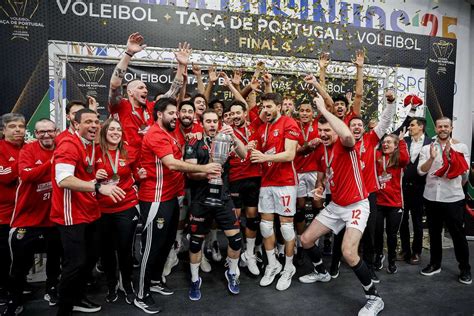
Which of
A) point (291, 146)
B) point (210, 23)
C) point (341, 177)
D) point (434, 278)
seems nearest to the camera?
point (341, 177)

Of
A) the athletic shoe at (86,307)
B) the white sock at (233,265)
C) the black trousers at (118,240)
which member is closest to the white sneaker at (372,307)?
the white sock at (233,265)

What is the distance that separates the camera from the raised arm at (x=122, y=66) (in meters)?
3.69

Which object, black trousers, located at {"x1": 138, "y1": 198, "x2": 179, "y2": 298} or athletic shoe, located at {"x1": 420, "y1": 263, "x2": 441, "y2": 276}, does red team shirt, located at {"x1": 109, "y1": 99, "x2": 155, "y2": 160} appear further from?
athletic shoe, located at {"x1": 420, "y1": 263, "x2": 441, "y2": 276}

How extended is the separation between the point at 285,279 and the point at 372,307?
94 cm

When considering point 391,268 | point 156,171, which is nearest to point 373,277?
point 391,268

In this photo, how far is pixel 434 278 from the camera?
417 cm

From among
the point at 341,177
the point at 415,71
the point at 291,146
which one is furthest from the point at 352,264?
the point at 415,71

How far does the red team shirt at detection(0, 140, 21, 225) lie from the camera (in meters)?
3.19

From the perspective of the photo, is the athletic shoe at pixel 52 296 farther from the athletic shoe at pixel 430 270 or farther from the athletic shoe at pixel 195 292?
the athletic shoe at pixel 430 270

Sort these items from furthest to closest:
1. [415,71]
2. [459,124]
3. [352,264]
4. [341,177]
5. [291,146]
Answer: [459,124]
[415,71]
[291,146]
[341,177]
[352,264]

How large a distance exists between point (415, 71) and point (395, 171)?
4.38 metres

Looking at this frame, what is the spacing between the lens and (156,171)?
3266 millimetres

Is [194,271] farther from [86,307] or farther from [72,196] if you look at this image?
[72,196]

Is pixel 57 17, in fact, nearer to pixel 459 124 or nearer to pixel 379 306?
pixel 379 306
